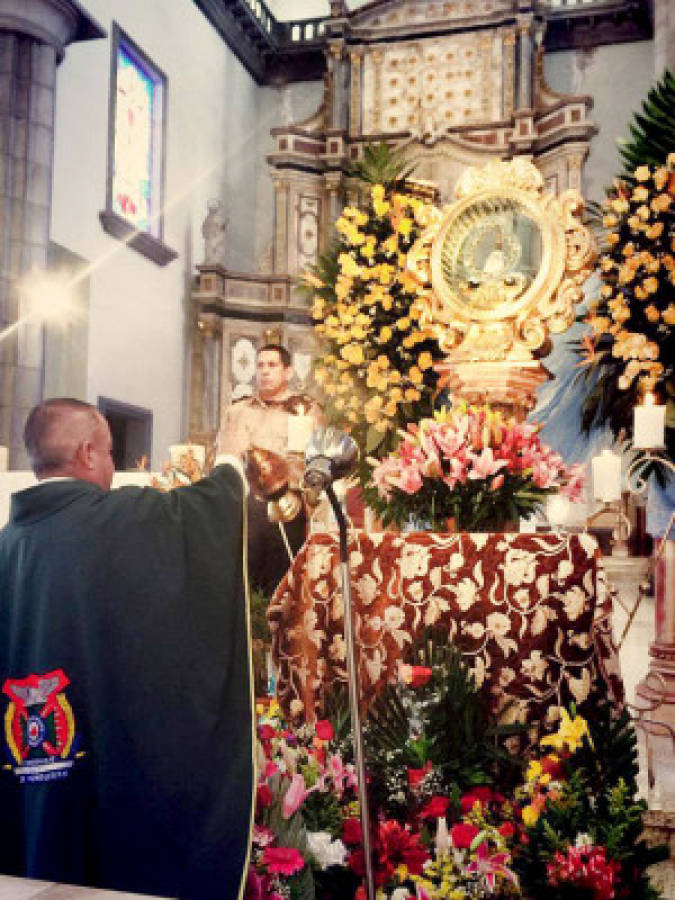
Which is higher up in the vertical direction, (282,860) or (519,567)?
(519,567)

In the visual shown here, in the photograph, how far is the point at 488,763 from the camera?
2426mm

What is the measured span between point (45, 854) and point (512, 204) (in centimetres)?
293

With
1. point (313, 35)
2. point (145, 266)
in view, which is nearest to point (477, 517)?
point (145, 266)

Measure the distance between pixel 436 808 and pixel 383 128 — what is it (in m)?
12.8

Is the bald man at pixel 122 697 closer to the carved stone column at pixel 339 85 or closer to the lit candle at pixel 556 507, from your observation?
the lit candle at pixel 556 507

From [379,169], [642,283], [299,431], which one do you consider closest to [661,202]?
[642,283]

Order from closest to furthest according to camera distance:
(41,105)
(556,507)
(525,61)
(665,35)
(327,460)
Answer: (327,460) → (556,507) → (41,105) → (665,35) → (525,61)

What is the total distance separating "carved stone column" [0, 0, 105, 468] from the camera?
8.40 metres

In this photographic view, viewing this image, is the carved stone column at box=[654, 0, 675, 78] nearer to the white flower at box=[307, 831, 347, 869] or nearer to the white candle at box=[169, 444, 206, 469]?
the white candle at box=[169, 444, 206, 469]

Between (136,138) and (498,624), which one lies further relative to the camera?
(136,138)

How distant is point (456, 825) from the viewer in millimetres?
2262

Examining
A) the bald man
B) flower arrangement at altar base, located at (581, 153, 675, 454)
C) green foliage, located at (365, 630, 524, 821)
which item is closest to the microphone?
the bald man

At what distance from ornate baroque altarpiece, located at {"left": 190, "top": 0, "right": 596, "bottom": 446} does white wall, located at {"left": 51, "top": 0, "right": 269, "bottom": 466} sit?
26.1 inches

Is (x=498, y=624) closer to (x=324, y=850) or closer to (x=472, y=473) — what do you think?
(x=472, y=473)
